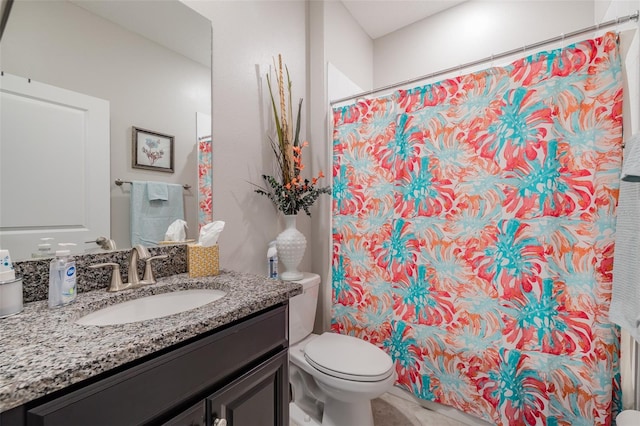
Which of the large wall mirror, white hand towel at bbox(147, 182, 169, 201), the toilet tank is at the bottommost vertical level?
the toilet tank

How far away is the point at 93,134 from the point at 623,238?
1945 millimetres

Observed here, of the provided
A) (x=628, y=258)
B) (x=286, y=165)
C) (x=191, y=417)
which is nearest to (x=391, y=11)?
(x=286, y=165)

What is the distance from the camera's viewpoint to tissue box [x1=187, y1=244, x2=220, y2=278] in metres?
1.13

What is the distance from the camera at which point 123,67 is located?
1046 millimetres

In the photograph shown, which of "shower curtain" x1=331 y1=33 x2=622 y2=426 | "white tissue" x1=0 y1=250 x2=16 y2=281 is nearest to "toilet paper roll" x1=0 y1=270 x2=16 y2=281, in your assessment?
"white tissue" x1=0 y1=250 x2=16 y2=281

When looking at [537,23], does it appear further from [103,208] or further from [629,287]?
[103,208]

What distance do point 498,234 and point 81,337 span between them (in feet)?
5.11

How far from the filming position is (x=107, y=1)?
1.00m

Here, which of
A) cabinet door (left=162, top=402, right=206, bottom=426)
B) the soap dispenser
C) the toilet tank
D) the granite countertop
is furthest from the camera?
the toilet tank

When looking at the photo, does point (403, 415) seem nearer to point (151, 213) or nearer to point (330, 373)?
point (330, 373)

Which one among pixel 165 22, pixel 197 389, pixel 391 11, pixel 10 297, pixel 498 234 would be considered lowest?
pixel 197 389

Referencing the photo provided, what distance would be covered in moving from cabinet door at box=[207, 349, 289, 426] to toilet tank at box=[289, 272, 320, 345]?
20.8 inches

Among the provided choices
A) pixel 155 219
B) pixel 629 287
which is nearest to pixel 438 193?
pixel 629 287

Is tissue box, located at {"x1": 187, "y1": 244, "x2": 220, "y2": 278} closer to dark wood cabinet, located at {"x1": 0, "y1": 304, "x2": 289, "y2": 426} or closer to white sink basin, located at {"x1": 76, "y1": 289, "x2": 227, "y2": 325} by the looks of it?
white sink basin, located at {"x1": 76, "y1": 289, "x2": 227, "y2": 325}
